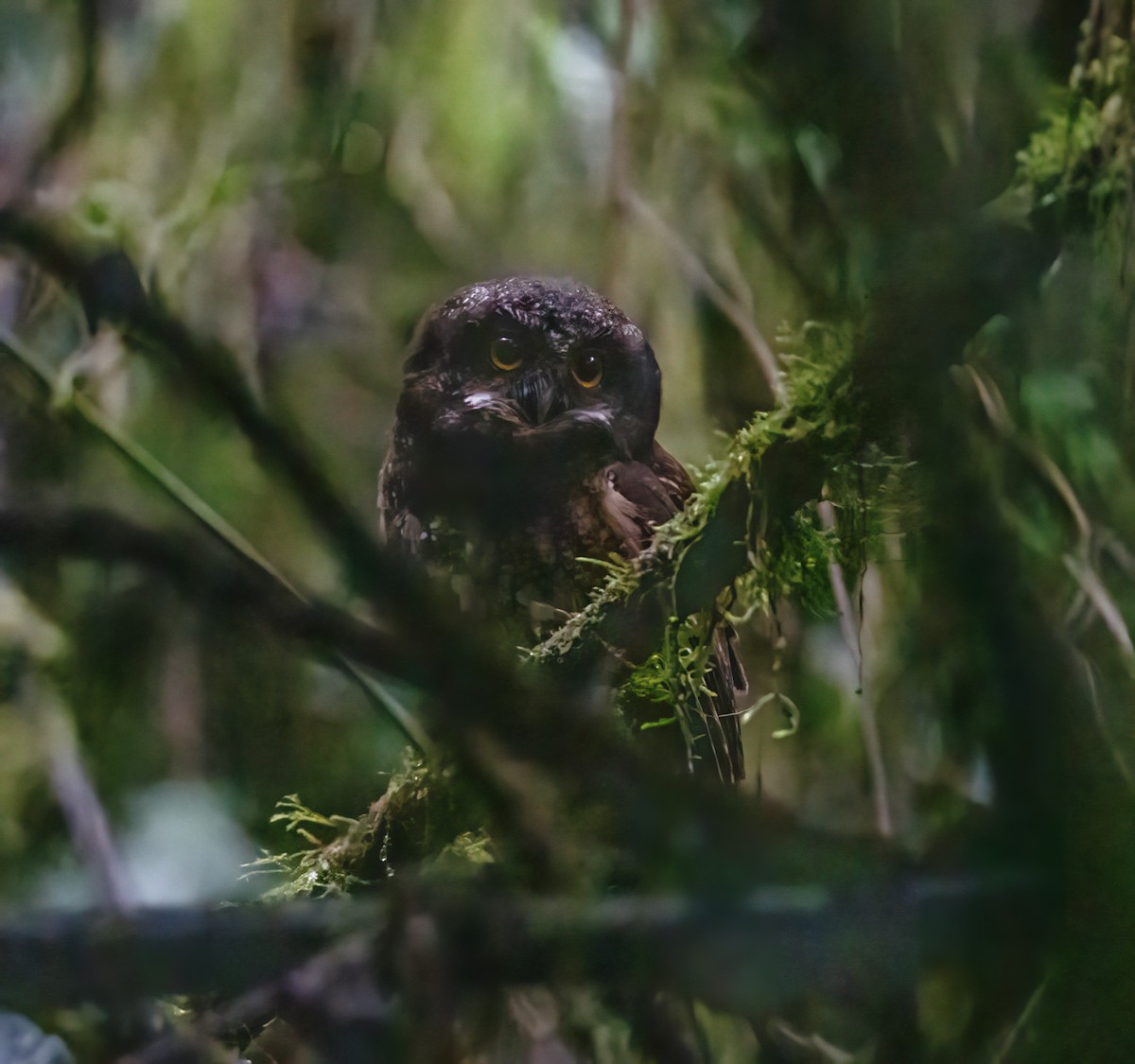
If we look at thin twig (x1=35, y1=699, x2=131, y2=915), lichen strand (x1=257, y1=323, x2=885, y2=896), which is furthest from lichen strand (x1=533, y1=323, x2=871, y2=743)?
thin twig (x1=35, y1=699, x2=131, y2=915)

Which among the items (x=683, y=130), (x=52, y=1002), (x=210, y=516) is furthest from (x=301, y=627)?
(x=683, y=130)

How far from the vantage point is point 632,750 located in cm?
88

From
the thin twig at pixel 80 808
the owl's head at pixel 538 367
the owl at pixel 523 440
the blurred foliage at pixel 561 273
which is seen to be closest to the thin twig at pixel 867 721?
the blurred foliage at pixel 561 273

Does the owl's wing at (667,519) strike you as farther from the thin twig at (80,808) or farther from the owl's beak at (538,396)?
the thin twig at (80,808)

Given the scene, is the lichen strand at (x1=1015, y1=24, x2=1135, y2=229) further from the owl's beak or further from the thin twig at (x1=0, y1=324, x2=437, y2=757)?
the thin twig at (x1=0, y1=324, x2=437, y2=757)

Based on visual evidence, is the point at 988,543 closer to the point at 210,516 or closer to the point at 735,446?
the point at 735,446

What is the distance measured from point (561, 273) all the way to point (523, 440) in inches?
5.7

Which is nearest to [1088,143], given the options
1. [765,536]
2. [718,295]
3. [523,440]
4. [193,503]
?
[718,295]

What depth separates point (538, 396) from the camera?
2.91 ft

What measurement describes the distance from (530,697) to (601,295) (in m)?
0.35

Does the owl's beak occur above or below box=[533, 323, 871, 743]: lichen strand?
Answer: above

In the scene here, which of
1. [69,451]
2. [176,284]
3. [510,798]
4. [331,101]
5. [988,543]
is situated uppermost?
[331,101]

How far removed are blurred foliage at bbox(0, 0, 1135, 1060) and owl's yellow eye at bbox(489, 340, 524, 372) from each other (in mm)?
65

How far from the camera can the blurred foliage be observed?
880 mm
